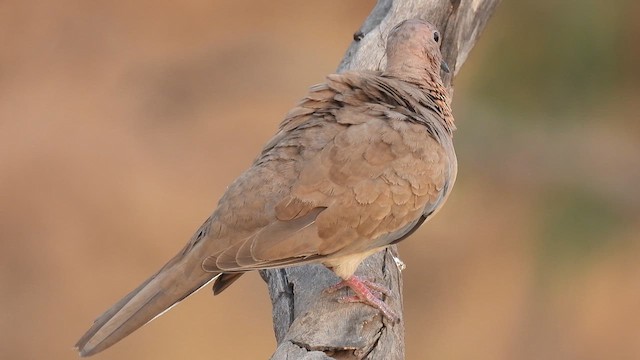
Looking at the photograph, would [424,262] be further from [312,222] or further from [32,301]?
[312,222]

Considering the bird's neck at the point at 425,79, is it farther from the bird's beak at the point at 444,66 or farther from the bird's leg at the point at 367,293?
the bird's leg at the point at 367,293

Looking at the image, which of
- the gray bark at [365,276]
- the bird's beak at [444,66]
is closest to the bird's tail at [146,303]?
the gray bark at [365,276]

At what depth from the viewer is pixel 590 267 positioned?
536 cm

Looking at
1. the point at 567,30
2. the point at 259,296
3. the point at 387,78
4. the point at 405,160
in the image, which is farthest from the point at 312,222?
the point at 567,30

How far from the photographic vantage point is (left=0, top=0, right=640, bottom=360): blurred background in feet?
16.8

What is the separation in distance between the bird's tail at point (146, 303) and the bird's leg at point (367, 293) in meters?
0.35

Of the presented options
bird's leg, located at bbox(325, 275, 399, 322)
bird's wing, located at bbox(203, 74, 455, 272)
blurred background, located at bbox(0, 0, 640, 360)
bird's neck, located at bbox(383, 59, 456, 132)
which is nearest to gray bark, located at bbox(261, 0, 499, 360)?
bird's leg, located at bbox(325, 275, 399, 322)

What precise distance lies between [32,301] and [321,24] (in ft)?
7.48

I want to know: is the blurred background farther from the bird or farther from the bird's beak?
the bird

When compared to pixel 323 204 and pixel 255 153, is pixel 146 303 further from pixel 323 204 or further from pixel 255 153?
pixel 255 153

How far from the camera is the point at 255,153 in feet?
17.5

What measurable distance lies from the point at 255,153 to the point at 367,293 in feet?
10.2

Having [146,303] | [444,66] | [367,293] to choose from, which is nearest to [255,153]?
[444,66]

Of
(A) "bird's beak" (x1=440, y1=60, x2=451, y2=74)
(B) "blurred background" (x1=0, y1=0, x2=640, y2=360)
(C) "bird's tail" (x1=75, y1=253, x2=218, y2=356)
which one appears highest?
(A) "bird's beak" (x1=440, y1=60, x2=451, y2=74)
